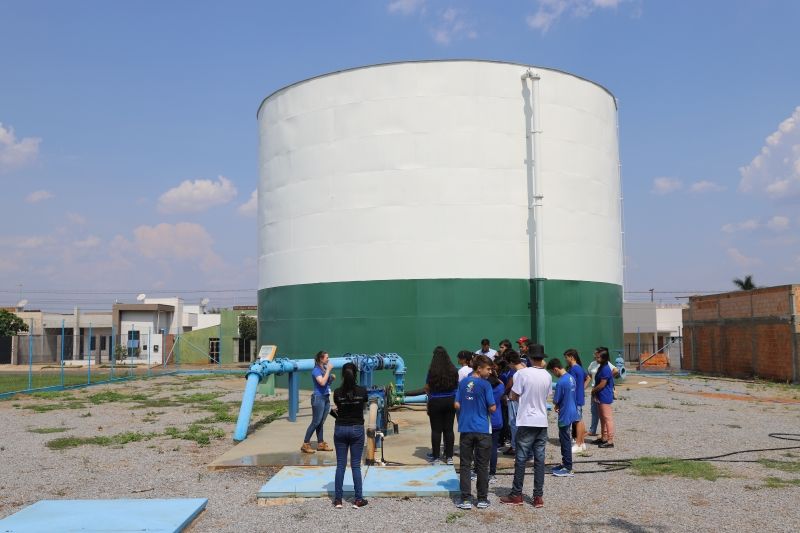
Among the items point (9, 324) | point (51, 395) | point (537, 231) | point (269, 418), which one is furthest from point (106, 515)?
point (9, 324)

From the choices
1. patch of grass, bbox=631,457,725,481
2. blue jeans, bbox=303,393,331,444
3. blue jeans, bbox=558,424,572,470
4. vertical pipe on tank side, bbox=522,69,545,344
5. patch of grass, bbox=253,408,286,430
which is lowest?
patch of grass, bbox=631,457,725,481

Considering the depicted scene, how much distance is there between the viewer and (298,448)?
1266cm

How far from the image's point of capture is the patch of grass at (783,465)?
34.9 ft

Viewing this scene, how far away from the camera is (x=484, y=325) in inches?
890

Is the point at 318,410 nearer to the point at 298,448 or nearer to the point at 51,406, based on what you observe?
the point at 298,448

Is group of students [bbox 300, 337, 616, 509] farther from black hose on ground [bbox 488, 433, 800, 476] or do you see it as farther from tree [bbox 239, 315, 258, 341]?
tree [bbox 239, 315, 258, 341]

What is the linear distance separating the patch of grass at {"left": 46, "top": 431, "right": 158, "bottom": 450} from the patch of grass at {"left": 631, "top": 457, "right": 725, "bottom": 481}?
9876 millimetres

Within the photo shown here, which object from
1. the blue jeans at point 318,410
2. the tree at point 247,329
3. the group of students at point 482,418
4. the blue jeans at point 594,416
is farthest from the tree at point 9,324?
the group of students at point 482,418

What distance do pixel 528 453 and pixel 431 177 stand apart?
14639mm

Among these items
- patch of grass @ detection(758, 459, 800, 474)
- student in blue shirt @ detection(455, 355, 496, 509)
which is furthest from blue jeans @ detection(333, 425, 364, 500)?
patch of grass @ detection(758, 459, 800, 474)

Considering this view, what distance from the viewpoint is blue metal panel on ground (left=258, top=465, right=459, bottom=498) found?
9078mm

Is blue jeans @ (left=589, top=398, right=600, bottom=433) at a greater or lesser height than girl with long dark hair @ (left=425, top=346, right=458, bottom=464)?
lesser

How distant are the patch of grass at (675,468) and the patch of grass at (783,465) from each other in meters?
0.95

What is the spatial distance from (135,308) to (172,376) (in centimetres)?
2706
